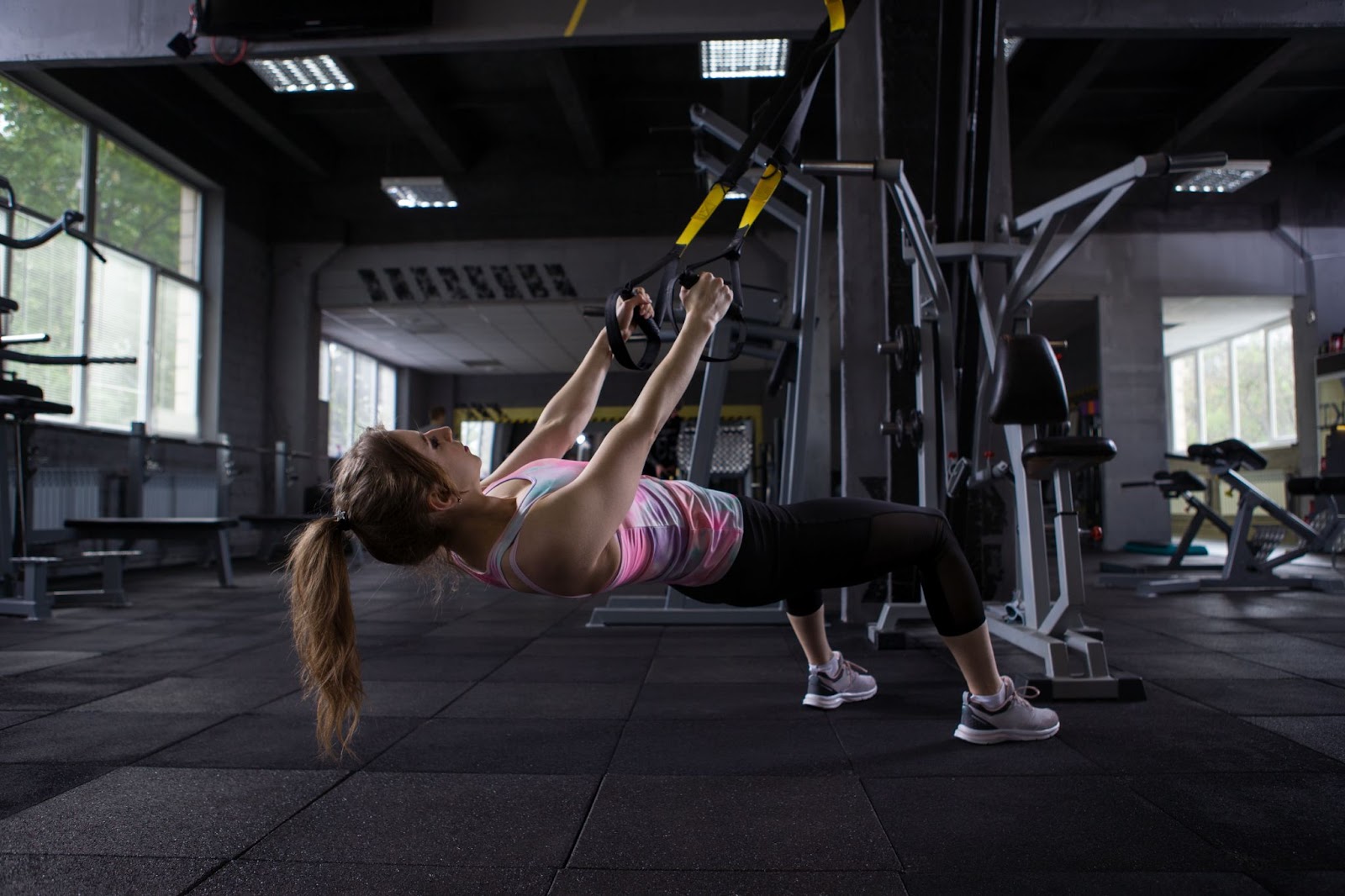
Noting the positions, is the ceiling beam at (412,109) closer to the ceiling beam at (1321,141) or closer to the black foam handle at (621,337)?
the black foam handle at (621,337)

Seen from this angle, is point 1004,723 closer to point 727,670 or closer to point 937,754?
point 937,754

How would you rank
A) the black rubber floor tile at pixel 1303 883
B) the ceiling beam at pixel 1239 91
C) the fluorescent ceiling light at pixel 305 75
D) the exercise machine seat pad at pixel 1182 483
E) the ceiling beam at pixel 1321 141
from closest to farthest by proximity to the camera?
the black rubber floor tile at pixel 1303 883 < the exercise machine seat pad at pixel 1182 483 < the fluorescent ceiling light at pixel 305 75 < the ceiling beam at pixel 1239 91 < the ceiling beam at pixel 1321 141

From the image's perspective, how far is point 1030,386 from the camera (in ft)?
7.91

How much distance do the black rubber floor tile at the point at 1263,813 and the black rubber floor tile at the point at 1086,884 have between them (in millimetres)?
86

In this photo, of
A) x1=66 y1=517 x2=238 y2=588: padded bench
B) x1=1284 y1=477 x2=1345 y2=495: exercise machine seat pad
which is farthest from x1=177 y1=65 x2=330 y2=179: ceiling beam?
x1=1284 y1=477 x2=1345 y2=495: exercise machine seat pad

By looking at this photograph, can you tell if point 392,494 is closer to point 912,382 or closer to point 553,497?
point 553,497

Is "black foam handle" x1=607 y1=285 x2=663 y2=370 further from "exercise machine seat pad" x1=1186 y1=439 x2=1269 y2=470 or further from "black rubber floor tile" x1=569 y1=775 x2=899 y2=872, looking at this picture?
"exercise machine seat pad" x1=1186 y1=439 x2=1269 y2=470

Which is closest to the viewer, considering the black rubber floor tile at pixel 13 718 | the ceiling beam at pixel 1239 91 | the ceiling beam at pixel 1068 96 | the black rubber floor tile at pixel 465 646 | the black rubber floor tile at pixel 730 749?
the black rubber floor tile at pixel 730 749

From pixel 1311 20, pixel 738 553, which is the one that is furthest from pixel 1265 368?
pixel 738 553

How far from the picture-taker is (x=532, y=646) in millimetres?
3396

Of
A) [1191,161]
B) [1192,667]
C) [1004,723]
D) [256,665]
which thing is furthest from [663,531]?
[1192,667]

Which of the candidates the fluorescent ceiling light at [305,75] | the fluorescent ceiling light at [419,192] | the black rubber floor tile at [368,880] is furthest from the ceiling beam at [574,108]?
the black rubber floor tile at [368,880]

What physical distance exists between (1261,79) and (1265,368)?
234 inches

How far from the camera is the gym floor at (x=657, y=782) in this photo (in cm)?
127
